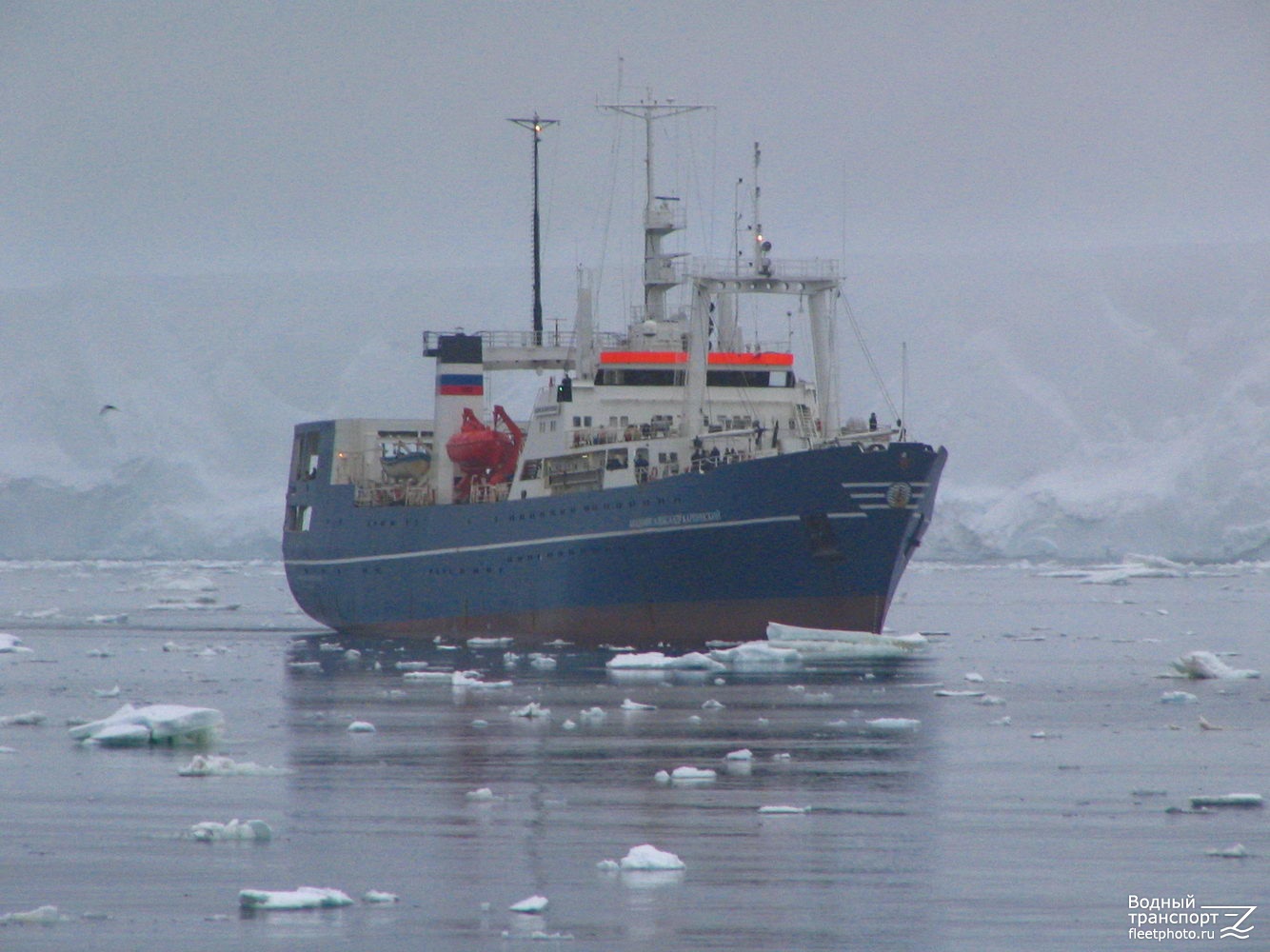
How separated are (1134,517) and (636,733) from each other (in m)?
54.9

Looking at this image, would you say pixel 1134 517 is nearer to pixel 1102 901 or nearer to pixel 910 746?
pixel 910 746

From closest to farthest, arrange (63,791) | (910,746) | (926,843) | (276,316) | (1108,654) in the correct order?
1. (926,843)
2. (63,791)
3. (910,746)
4. (1108,654)
5. (276,316)

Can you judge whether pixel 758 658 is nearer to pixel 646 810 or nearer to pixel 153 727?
pixel 153 727

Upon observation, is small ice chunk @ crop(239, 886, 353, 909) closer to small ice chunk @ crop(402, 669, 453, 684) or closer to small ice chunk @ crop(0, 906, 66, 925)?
small ice chunk @ crop(0, 906, 66, 925)

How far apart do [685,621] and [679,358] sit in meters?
5.46

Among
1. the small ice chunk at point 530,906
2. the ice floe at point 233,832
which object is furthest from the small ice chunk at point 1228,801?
the ice floe at point 233,832

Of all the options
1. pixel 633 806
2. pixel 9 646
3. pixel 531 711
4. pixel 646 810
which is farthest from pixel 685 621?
pixel 646 810

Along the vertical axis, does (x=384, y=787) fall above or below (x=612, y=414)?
below

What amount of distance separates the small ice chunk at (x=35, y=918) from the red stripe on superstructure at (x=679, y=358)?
83.4 ft

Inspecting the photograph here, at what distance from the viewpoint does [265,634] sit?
39.1m

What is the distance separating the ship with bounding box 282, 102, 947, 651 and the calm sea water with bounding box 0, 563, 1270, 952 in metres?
3.40

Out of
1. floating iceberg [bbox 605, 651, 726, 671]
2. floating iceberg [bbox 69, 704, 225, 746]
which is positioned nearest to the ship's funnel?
floating iceberg [bbox 605, 651, 726, 671]

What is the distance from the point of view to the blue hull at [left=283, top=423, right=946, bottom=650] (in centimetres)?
3097

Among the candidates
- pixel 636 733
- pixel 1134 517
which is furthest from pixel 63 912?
pixel 1134 517
